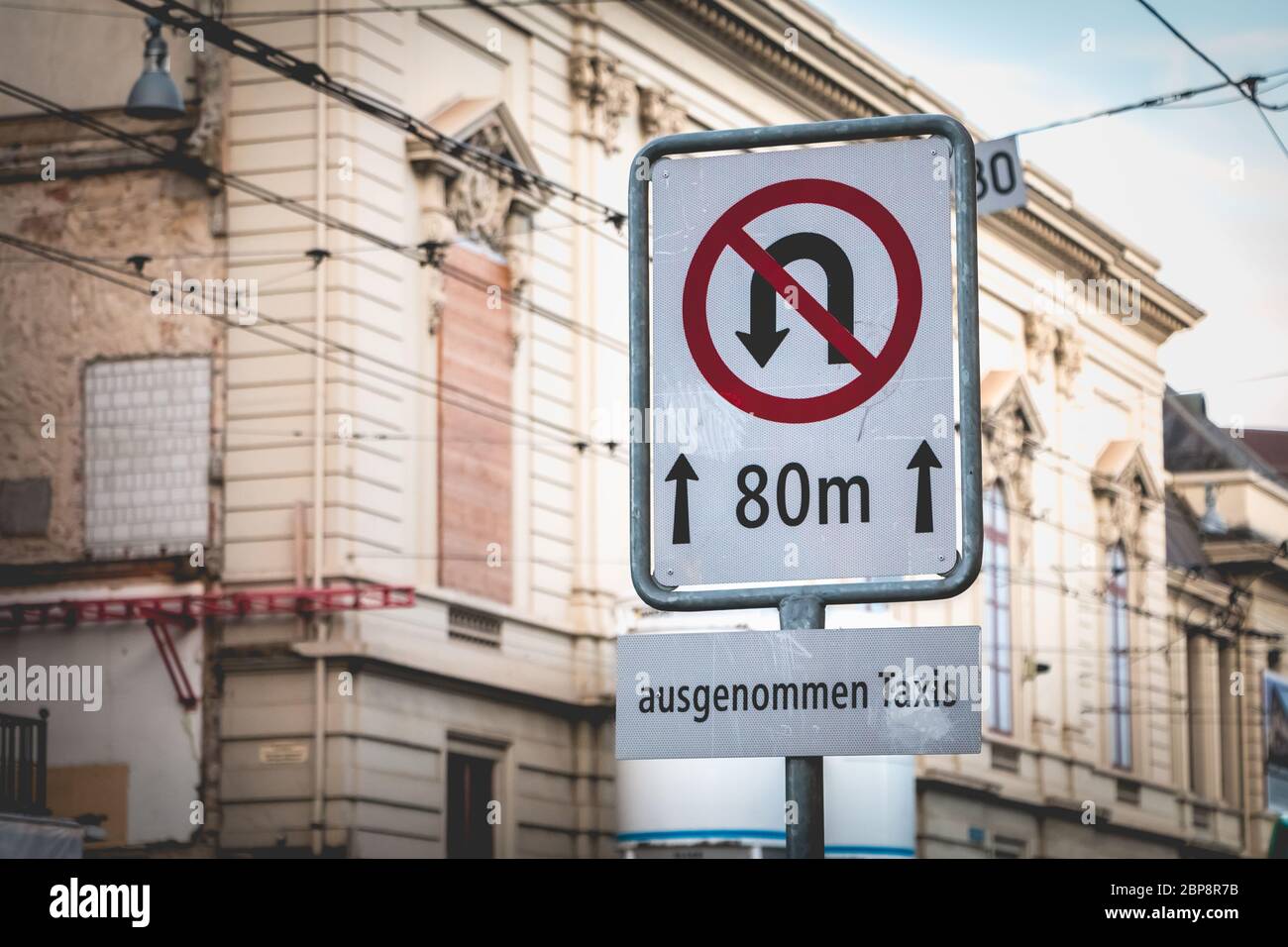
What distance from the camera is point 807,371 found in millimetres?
3426

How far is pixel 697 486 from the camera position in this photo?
3471mm

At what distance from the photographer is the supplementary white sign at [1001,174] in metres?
23.8

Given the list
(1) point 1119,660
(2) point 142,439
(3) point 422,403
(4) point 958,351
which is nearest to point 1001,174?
(3) point 422,403

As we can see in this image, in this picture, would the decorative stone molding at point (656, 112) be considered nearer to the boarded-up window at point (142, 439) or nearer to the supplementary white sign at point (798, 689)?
the boarded-up window at point (142, 439)

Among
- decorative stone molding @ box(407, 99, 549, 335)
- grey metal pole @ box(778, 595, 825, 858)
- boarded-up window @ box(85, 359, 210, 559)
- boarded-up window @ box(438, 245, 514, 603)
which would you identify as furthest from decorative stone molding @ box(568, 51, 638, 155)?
grey metal pole @ box(778, 595, 825, 858)

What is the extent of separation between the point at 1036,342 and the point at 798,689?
126ft

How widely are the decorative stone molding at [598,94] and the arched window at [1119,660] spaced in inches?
699

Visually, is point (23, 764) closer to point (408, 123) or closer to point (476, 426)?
point (476, 426)

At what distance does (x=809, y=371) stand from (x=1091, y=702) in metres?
39.8

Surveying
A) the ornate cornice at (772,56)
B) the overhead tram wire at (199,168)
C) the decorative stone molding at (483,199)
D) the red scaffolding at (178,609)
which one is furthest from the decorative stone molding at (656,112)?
the red scaffolding at (178,609)

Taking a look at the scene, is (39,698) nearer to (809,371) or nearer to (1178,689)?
(809,371)
